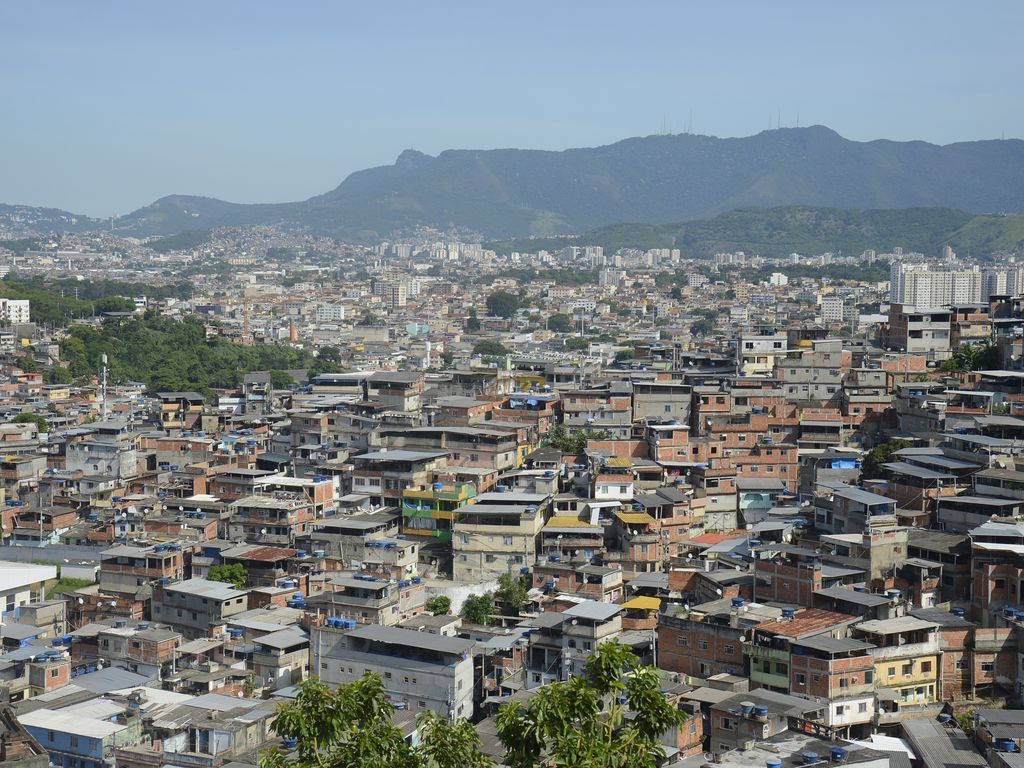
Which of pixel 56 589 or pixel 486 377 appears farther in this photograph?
pixel 486 377

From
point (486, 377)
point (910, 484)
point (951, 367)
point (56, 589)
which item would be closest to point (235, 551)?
point (56, 589)

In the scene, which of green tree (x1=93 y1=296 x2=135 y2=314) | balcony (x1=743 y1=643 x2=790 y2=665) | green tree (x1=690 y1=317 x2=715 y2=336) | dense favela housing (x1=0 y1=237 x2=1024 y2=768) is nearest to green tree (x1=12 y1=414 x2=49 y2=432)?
dense favela housing (x1=0 y1=237 x2=1024 y2=768)

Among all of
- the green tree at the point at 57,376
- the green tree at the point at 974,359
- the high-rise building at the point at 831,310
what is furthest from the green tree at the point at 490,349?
the green tree at the point at 974,359

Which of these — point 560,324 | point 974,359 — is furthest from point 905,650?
point 560,324

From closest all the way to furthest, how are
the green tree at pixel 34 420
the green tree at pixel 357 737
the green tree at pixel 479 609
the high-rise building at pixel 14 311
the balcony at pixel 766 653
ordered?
the green tree at pixel 357 737
the balcony at pixel 766 653
the green tree at pixel 479 609
the green tree at pixel 34 420
the high-rise building at pixel 14 311

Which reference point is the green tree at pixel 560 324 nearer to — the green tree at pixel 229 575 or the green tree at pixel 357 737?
the green tree at pixel 229 575

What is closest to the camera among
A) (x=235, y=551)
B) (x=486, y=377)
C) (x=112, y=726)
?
(x=112, y=726)

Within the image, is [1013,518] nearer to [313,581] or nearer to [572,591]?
[572,591]
